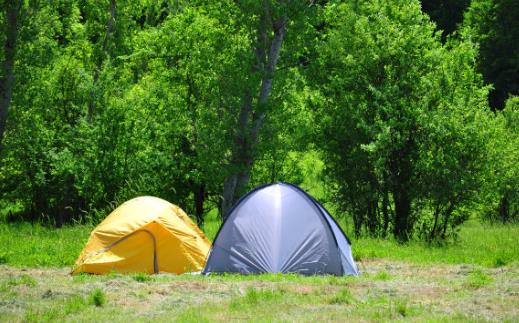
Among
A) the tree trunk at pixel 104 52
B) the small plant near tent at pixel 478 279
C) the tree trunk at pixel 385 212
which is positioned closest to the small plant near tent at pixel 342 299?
the small plant near tent at pixel 478 279

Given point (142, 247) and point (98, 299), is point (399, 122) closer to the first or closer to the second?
point (142, 247)

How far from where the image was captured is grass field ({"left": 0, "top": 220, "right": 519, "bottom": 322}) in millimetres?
9969

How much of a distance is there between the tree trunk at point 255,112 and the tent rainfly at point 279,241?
5.77 meters

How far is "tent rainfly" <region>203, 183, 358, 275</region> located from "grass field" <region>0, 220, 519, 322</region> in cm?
55

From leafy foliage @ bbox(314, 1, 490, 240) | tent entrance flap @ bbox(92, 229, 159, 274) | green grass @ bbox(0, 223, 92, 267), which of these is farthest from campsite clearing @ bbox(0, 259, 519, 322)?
leafy foliage @ bbox(314, 1, 490, 240)

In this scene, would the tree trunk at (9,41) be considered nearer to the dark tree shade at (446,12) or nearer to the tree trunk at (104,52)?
the tree trunk at (104,52)

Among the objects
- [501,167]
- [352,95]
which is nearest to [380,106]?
[352,95]

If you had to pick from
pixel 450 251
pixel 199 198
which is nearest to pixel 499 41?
pixel 199 198

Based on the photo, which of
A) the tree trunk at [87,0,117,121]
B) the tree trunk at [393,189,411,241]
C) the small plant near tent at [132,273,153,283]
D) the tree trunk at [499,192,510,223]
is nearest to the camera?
A: the small plant near tent at [132,273,153,283]

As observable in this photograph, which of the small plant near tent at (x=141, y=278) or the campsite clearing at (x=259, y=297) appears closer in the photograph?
the campsite clearing at (x=259, y=297)

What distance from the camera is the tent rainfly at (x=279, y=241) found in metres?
Answer: 13.9

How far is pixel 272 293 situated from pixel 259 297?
40cm

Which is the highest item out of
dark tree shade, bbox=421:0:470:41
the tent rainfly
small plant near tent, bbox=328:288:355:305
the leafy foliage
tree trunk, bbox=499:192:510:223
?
dark tree shade, bbox=421:0:470:41

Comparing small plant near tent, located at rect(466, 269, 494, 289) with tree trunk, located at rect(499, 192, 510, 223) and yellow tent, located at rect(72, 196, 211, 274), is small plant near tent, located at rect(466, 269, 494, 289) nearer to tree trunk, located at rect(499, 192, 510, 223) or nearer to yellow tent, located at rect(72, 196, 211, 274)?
yellow tent, located at rect(72, 196, 211, 274)
